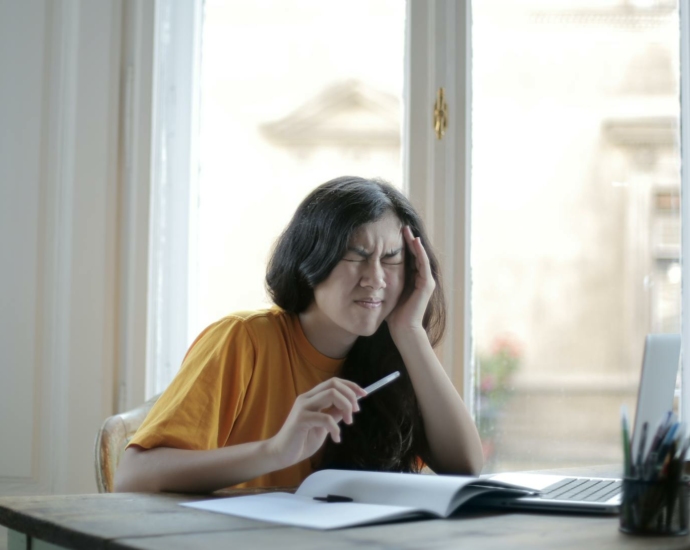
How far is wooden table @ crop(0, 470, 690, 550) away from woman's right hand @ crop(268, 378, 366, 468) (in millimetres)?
185

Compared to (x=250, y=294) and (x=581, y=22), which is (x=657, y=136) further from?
(x=250, y=294)

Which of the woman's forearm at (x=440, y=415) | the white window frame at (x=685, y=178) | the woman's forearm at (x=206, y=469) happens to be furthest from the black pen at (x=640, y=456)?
the white window frame at (x=685, y=178)

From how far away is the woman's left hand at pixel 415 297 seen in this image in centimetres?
166

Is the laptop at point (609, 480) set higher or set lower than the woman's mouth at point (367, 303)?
lower

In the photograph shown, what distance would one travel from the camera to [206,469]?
125 centimetres

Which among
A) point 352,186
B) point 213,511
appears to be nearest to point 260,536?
point 213,511

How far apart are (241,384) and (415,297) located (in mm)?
398

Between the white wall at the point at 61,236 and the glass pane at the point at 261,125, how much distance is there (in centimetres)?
28


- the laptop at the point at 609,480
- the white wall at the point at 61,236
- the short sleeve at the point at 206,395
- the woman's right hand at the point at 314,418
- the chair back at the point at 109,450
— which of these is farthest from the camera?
the white wall at the point at 61,236

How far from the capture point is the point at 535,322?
241cm

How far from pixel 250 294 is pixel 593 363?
103cm

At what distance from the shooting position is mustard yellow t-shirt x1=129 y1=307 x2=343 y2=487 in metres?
1.36

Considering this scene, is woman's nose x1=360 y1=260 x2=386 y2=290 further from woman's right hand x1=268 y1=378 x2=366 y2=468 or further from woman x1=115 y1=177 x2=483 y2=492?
woman's right hand x1=268 y1=378 x2=366 y2=468

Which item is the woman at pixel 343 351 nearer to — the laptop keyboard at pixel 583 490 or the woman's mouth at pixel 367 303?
the woman's mouth at pixel 367 303
